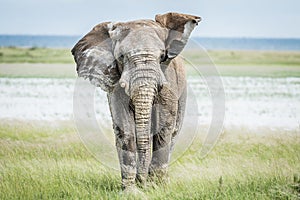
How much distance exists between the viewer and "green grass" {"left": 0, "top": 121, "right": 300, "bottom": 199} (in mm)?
8898

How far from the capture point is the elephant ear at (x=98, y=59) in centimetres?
890

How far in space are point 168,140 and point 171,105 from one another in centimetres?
54

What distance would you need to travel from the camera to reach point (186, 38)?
9.18 metres

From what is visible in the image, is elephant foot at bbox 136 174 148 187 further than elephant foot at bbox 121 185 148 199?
Yes

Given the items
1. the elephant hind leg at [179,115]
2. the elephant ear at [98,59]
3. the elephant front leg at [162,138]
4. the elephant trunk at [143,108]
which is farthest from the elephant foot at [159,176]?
the elephant ear at [98,59]

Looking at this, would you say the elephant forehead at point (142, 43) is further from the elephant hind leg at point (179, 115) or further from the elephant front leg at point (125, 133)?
the elephant hind leg at point (179, 115)

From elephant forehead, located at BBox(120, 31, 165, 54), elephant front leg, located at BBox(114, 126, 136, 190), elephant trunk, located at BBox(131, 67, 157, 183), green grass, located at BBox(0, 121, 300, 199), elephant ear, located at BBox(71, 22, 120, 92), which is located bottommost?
green grass, located at BBox(0, 121, 300, 199)

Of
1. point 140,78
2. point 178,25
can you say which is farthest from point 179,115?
point 140,78

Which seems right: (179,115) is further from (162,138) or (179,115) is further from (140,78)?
(140,78)

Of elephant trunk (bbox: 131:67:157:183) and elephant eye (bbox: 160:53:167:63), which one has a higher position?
elephant eye (bbox: 160:53:167:63)

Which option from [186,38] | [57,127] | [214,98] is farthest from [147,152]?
[214,98]

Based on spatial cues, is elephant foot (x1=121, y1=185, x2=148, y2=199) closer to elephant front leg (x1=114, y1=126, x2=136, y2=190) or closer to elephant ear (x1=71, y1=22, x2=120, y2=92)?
elephant front leg (x1=114, y1=126, x2=136, y2=190)

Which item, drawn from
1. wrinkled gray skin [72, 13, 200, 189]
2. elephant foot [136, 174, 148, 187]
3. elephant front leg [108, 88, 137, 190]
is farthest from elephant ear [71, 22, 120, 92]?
elephant foot [136, 174, 148, 187]

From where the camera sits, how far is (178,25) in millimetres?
9188
